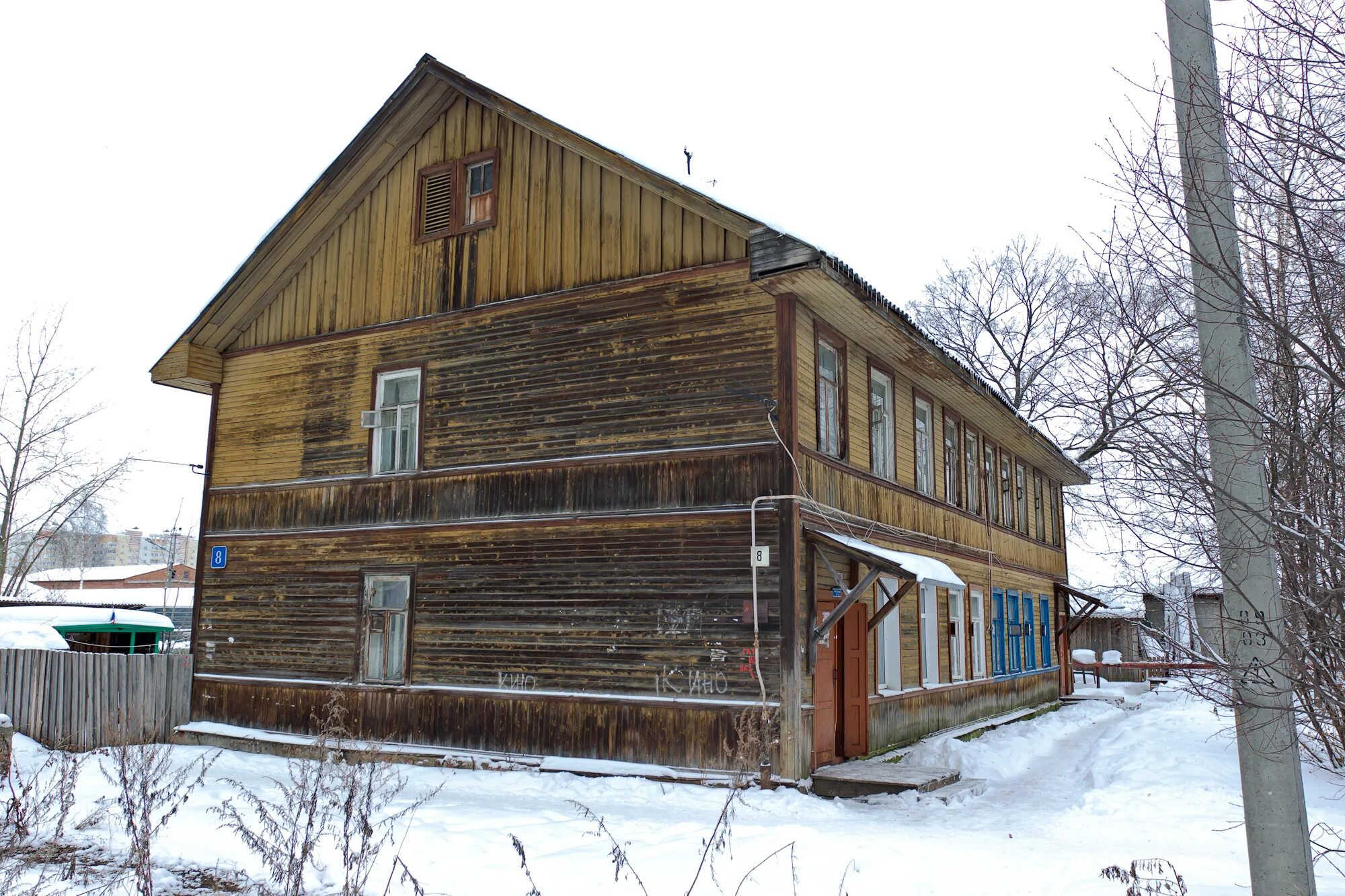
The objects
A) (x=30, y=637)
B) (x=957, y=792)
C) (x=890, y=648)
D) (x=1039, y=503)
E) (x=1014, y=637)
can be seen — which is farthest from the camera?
(x=1039, y=503)

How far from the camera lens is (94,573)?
8619 centimetres

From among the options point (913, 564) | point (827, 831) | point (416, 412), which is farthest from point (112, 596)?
point (827, 831)

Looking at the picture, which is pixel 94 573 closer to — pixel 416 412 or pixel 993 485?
pixel 416 412

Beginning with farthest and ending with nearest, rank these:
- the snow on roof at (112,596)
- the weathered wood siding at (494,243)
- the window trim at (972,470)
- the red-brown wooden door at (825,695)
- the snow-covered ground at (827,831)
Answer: the snow on roof at (112,596) → the window trim at (972,470) → the weathered wood siding at (494,243) → the red-brown wooden door at (825,695) → the snow-covered ground at (827,831)

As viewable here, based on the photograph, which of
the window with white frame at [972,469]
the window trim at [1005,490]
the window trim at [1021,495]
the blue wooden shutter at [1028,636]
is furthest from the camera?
the window trim at [1021,495]

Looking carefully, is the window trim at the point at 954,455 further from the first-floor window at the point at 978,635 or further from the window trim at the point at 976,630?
the first-floor window at the point at 978,635

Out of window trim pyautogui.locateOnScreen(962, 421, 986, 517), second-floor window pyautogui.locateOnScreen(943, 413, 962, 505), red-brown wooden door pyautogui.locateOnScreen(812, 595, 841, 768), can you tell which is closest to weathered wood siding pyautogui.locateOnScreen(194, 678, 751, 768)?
red-brown wooden door pyautogui.locateOnScreen(812, 595, 841, 768)

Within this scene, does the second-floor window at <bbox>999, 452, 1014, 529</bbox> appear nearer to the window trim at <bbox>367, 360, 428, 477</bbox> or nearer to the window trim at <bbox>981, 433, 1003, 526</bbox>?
the window trim at <bbox>981, 433, 1003, 526</bbox>

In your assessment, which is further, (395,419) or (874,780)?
(395,419)

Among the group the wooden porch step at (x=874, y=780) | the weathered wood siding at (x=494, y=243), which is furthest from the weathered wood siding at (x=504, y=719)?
the weathered wood siding at (x=494, y=243)

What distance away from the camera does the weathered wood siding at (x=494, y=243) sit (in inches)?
527

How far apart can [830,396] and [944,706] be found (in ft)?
21.2

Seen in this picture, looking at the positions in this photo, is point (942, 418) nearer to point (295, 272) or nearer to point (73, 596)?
point (295, 272)

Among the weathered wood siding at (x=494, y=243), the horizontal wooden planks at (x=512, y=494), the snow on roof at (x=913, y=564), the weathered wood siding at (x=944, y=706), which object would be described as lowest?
the weathered wood siding at (x=944, y=706)
